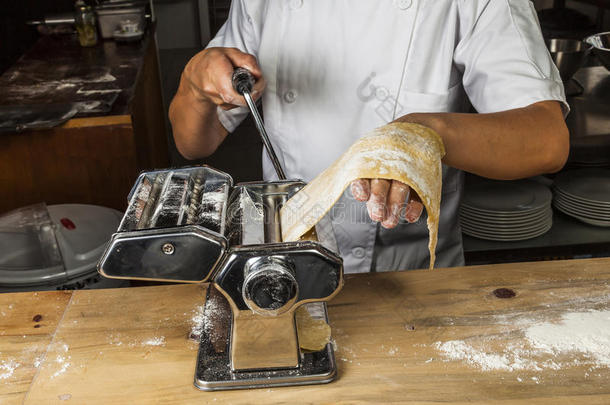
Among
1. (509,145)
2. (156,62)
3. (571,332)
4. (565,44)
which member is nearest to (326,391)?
(571,332)

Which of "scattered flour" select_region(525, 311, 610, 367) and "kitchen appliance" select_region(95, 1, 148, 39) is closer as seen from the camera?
"scattered flour" select_region(525, 311, 610, 367)

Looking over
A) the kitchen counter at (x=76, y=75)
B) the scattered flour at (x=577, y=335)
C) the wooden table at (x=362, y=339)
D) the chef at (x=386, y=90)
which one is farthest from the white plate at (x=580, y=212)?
the kitchen counter at (x=76, y=75)

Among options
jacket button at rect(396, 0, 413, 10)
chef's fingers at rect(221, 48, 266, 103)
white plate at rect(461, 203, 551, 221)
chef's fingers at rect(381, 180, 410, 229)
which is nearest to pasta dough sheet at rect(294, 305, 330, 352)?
chef's fingers at rect(381, 180, 410, 229)

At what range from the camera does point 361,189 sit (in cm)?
87

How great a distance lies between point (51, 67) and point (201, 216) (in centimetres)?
242

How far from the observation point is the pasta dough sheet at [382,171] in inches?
34.4

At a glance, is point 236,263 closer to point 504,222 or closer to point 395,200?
point 395,200

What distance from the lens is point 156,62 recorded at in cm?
392

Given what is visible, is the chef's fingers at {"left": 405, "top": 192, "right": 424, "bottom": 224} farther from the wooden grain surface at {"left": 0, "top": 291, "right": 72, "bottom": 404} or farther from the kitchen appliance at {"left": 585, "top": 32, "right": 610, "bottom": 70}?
the kitchen appliance at {"left": 585, "top": 32, "right": 610, "bottom": 70}

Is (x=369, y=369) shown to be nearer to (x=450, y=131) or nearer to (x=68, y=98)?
(x=450, y=131)

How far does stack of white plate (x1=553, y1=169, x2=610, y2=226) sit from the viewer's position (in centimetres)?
214

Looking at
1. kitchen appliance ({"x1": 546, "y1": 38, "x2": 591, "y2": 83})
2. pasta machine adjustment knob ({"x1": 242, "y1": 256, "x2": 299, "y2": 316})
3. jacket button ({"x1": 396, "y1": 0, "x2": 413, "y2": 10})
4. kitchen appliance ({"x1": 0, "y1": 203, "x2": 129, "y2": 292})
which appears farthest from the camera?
kitchen appliance ({"x1": 546, "y1": 38, "x2": 591, "y2": 83})

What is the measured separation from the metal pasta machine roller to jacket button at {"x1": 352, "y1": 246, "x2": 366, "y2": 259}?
1.44 feet

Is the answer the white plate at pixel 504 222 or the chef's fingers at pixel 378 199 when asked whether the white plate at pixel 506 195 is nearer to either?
the white plate at pixel 504 222
